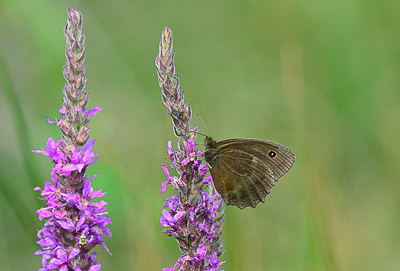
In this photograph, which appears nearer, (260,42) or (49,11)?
(49,11)

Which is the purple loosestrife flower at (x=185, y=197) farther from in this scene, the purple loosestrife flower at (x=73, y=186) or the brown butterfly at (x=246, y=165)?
the brown butterfly at (x=246, y=165)

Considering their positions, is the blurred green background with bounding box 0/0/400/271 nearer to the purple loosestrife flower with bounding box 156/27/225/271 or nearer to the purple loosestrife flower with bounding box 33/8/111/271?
the purple loosestrife flower with bounding box 156/27/225/271

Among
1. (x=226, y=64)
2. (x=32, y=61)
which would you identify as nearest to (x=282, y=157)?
(x=32, y=61)

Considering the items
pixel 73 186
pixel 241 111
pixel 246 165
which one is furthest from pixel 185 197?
pixel 241 111

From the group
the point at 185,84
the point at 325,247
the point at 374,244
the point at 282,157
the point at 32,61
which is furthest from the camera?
the point at 185,84

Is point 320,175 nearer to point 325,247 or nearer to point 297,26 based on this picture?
point 325,247

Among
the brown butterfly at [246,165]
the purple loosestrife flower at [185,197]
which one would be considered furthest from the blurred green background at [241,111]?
the purple loosestrife flower at [185,197]

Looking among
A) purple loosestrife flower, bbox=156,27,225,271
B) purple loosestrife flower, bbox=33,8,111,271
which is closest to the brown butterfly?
purple loosestrife flower, bbox=156,27,225,271
